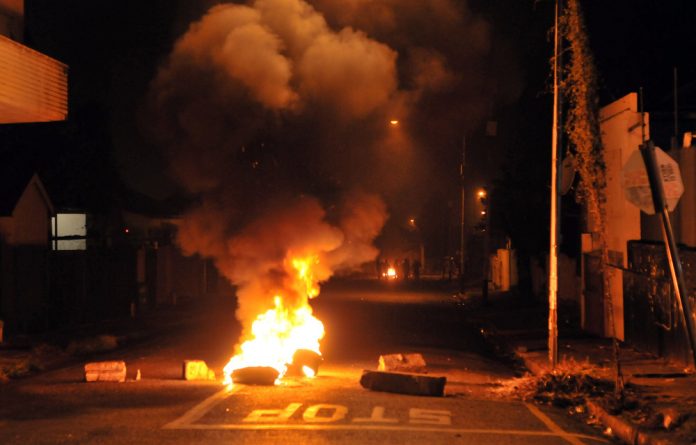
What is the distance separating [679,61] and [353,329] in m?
16.8

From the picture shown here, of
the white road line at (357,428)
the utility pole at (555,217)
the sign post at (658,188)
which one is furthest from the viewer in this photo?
the utility pole at (555,217)

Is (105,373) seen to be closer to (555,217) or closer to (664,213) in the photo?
(555,217)

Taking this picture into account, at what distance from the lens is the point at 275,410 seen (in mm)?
10547

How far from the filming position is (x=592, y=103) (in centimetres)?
1383

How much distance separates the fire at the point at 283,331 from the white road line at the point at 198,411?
377cm

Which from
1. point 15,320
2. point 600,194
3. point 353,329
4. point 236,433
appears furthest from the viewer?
point 353,329

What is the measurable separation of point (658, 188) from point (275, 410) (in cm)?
510

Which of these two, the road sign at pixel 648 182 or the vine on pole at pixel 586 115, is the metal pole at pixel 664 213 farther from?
the vine on pole at pixel 586 115

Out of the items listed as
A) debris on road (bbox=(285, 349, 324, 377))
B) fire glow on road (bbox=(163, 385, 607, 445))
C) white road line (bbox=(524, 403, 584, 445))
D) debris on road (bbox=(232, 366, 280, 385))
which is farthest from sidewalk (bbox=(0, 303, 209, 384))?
white road line (bbox=(524, 403, 584, 445))

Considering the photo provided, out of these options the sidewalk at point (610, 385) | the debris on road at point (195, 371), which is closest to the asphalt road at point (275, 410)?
the debris on road at point (195, 371)

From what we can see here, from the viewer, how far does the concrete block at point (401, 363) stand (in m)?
15.5

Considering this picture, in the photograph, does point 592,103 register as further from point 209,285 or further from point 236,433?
point 209,285

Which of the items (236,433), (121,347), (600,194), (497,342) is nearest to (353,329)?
(497,342)

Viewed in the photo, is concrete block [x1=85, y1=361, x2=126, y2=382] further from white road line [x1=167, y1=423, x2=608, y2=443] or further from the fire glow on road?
white road line [x1=167, y1=423, x2=608, y2=443]
